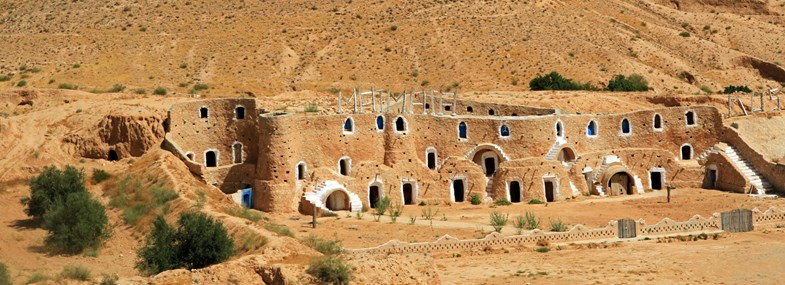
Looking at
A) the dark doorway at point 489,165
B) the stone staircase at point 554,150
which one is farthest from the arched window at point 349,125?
the stone staircase at point 554,150

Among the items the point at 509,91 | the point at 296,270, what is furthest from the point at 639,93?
the point at 296,270

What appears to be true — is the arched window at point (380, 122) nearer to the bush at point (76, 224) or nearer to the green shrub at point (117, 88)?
the bush at point (76, 224)

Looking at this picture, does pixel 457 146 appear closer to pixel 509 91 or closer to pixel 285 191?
pixel 285 191

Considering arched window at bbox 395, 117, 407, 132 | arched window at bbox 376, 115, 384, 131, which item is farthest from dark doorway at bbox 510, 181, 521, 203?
arched window at bbox 376, 115, 384, 131

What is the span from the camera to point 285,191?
48531mm

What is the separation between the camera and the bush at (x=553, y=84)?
65062 millimetres

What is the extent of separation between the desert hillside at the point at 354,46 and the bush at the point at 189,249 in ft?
90.8

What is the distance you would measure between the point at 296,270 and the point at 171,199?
15608 mm

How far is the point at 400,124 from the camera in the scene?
52094mm

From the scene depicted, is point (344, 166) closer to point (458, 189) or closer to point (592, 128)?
point (458, 189)

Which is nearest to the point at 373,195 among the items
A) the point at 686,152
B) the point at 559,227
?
the point at 559,227

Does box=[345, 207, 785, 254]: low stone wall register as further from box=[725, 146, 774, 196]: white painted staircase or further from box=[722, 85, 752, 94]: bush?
box=[722, 85, 752, 94]: bush

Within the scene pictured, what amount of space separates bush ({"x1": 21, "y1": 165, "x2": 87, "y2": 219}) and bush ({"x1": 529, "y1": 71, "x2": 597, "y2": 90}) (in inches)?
1083

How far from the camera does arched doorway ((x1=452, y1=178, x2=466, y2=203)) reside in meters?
51.6
